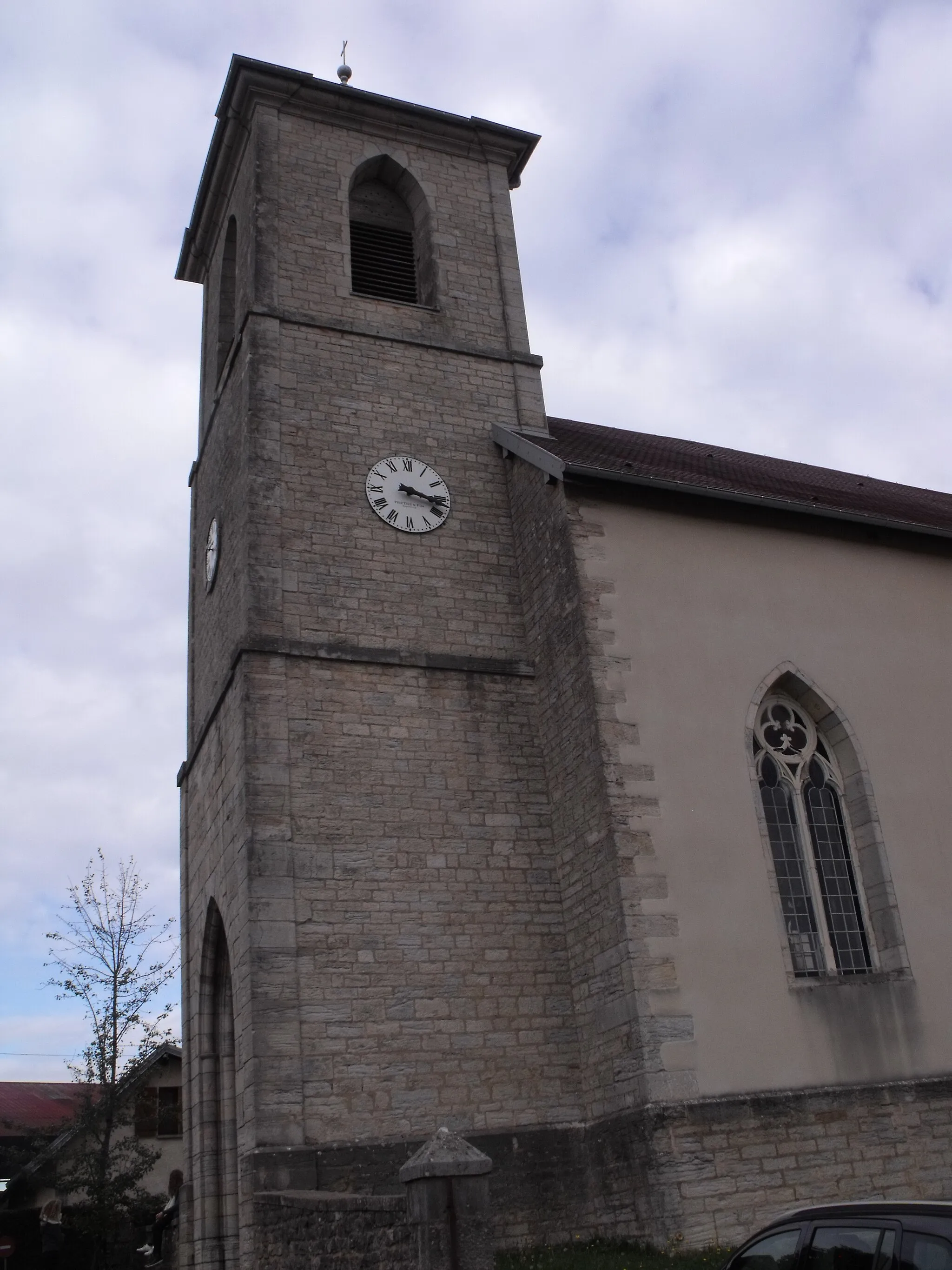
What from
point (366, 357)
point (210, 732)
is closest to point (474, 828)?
point (210, 732)

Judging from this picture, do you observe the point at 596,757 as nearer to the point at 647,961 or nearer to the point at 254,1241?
the point at 647,961

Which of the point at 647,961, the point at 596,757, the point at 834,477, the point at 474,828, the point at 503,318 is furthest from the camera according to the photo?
the point at 834,477

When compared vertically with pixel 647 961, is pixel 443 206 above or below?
above

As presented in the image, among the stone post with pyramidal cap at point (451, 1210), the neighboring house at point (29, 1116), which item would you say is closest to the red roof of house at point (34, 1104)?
the neighboring house at point (29, 1116)

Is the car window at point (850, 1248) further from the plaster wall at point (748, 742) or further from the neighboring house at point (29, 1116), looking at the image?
the neighboring house at point (29, 1116)

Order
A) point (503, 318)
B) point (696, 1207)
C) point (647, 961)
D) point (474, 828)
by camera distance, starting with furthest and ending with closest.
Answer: point (503, 318) → point (474, 828) → point (647, 961) → point (696, 1207)

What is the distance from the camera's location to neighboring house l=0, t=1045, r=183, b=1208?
20.6 m

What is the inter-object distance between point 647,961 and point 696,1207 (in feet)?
5.74

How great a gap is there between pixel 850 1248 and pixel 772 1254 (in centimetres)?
49

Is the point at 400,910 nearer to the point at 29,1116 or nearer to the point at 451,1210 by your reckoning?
the point at 451,1210

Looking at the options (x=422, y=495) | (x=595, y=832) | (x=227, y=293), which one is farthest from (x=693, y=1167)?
(x=227, y=293)

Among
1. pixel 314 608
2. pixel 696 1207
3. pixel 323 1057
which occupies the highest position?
pixel 314 608

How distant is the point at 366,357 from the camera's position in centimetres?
1337

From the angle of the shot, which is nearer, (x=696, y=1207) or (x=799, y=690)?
(x=696, y=1207)
